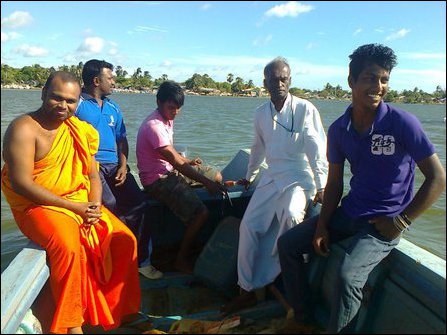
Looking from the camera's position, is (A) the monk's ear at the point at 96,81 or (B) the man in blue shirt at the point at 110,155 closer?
(B) the man in blue shirt at the point at 110,155

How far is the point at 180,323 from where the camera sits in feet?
9.08

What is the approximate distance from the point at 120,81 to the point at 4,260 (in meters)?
95.0

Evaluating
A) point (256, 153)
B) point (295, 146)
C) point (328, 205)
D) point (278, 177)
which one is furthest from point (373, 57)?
point (256, 153)

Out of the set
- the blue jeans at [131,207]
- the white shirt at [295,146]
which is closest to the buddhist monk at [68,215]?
the blue jeans at [131,207]

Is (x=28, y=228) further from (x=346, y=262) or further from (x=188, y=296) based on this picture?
(x=346, y=262)

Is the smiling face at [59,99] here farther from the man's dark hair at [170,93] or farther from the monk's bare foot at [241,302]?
the monk's bare foot at [241,302]

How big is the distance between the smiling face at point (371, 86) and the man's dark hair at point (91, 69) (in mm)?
2384

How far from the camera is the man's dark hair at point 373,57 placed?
88.0 inches

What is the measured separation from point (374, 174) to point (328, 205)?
384 mm

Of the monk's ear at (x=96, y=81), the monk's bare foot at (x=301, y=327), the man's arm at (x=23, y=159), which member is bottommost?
the monk's bare foot at (x=301, y=327)

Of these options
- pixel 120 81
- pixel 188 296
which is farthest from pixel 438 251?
pixel 120 81

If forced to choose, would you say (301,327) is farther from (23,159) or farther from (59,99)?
(59,99)

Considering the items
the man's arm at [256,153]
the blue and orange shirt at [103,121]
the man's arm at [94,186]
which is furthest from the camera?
the blue and orange shirt at [103,121]

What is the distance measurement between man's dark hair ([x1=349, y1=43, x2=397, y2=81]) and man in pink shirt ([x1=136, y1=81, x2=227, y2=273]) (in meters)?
1.79
